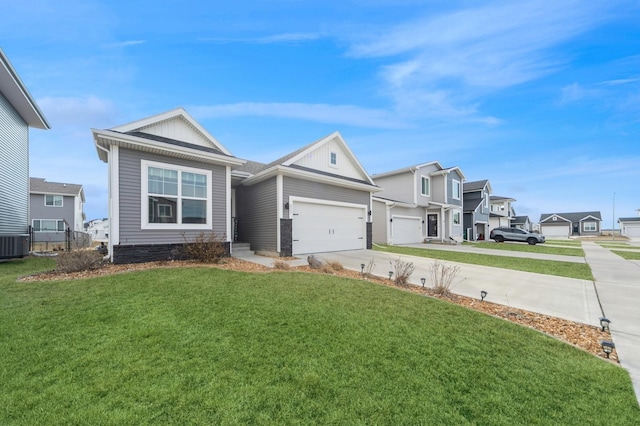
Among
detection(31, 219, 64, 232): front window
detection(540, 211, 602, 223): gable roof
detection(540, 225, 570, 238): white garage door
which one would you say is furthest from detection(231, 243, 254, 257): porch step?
detection(540, 211, 602, 223): gable roof

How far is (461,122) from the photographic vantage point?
59.3ft

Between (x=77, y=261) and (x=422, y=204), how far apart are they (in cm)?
2194

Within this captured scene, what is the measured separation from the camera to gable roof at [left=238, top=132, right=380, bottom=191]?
11.7 m

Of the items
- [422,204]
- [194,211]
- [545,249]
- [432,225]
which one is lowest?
[545,249]

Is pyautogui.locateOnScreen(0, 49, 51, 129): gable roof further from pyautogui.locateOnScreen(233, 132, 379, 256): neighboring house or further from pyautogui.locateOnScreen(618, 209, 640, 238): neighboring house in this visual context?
pyautogui.locateOnScreen(618, 209, 640, 238): neighboring house

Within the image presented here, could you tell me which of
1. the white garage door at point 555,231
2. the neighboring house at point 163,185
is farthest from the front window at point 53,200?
the white garage door at point 555,231

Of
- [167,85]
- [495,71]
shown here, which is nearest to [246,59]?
[167,85]

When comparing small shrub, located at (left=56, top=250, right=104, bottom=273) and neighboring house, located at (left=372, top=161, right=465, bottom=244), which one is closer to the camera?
small shrub, located at (left=56, top=250, right=104, bottom=273)

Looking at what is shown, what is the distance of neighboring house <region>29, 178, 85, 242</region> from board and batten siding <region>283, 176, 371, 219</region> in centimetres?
2751

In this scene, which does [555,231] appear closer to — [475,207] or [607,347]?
[475,207]

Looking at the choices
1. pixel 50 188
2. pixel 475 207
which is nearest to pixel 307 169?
pixel 475 207

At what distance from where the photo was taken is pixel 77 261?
7.13 m

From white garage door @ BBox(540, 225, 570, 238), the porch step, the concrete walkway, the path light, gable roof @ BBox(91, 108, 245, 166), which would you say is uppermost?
gable roof @ BBox(91, 108, 245, 166)

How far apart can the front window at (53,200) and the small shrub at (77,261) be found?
95.4 feet
